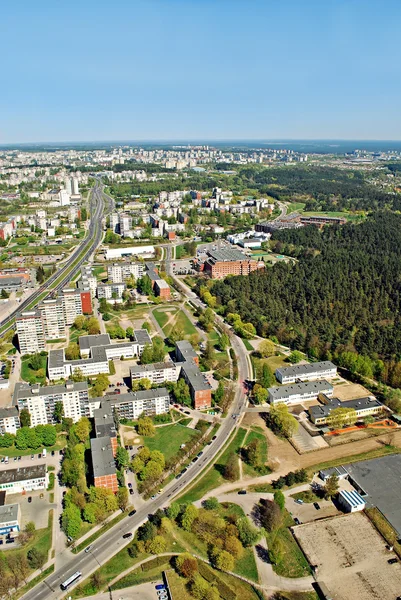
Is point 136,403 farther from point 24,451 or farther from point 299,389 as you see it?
point 299,389

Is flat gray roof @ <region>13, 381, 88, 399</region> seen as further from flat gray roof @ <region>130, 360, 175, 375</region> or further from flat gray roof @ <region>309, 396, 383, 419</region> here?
flat gray roof @ <region>309, 396, 383, 419</region>

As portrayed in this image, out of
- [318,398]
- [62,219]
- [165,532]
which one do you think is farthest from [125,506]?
[62,219]

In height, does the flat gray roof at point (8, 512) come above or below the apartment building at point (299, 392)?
below

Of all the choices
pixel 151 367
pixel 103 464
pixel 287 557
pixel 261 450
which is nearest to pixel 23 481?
pixel 103 464

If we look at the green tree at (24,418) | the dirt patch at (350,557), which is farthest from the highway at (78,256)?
the dirt patch at (350,557)

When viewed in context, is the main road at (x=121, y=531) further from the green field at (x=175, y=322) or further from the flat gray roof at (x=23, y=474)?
the green field at (x=175, y=322)
